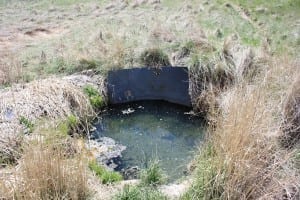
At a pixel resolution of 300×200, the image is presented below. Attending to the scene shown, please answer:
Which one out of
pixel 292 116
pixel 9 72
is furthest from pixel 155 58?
pixel 292 116

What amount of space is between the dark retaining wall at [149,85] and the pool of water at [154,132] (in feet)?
0.38

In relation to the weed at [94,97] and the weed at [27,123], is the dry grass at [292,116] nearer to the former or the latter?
the weed at [27,123]

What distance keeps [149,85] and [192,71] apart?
74cm

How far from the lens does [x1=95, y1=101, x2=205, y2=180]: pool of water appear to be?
19.5 feet

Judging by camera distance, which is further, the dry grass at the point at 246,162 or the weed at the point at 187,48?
the weed at the point at 187,48

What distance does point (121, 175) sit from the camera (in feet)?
18.0

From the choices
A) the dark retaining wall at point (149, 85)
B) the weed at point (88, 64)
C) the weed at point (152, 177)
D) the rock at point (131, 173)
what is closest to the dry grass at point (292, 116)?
the weed at point (152, 177)

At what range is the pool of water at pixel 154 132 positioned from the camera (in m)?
5.94

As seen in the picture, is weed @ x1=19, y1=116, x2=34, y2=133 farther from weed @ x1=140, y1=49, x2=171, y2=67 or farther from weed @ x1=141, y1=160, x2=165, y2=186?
weed @ x1=140, y1=49, x2=171, y2=67

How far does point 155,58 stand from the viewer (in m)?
7.67

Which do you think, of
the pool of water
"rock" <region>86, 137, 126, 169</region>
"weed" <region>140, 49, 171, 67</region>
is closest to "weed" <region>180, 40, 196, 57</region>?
"weed" <region>140, 49, 171, 67</region>

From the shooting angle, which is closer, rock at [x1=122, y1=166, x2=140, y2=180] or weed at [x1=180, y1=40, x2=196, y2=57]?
rock at [x1=122, y1=166, x2=140, y2=180]

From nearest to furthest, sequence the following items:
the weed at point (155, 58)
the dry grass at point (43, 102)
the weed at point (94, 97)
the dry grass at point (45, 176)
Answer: the dry grass at point (45, 176), the dry grass at point (43, 102), the weed at point (94, 97), the weed at point (155, 58)

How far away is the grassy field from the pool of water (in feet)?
1.03
